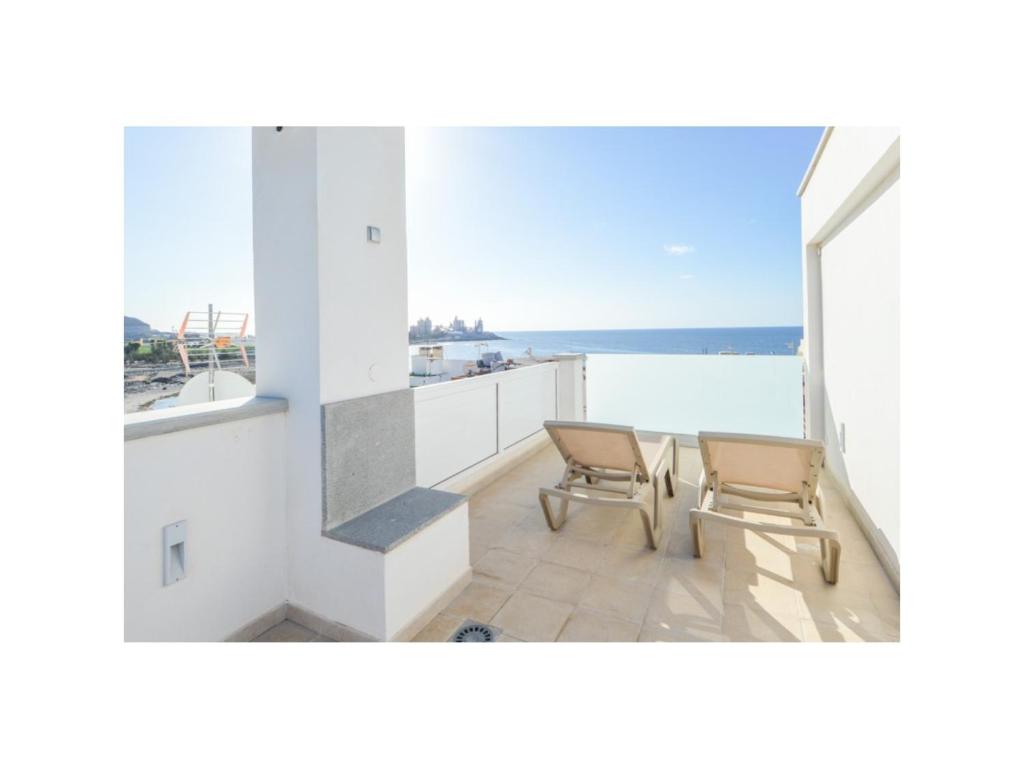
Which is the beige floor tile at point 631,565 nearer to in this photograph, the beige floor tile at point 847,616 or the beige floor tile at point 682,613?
the beige floor tile at point 682,613

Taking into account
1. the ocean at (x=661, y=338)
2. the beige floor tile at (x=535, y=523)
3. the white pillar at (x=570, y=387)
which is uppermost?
the ocean at (x=661, y=338)

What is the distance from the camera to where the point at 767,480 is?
301cm

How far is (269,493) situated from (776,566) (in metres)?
3.02

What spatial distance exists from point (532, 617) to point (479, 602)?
0.32 meters

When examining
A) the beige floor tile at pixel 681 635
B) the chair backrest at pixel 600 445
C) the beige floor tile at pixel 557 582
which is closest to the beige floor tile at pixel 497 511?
the chair backrest at pixel 600 445

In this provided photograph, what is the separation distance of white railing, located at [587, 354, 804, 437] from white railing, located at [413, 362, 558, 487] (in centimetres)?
150

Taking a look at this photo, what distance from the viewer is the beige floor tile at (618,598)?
7.77 feet

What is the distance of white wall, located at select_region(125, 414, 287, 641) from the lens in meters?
1.75

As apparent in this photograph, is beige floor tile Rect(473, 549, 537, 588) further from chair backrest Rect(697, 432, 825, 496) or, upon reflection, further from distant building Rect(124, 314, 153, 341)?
distant building Rect(124, 314, 153, 341)

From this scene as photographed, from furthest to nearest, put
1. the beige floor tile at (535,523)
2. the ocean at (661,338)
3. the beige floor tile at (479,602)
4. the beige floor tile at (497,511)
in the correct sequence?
1. the ocean at (661,338)
2. the beige floor tile at (497,511)
3. the beige floor tile at (535,523)
4. the beige floor tile at (479,602)

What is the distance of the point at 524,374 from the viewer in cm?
545

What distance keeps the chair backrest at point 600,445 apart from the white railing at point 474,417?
1.00m

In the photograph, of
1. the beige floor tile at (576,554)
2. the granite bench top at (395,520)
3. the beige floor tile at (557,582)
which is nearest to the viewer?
the granite bench top at (395,520)
